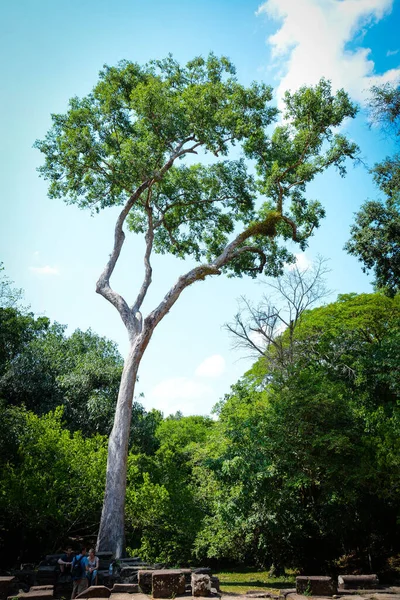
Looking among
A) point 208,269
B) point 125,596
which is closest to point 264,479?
point 125,596

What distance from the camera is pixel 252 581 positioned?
12.4m

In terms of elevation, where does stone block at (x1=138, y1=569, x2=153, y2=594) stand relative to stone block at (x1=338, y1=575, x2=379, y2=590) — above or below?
above

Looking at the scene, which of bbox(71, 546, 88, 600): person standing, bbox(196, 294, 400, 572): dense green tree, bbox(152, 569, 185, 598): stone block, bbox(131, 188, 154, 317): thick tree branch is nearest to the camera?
bbox(152, 569, 185, 598): stone block

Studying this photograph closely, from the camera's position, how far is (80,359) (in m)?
20.4

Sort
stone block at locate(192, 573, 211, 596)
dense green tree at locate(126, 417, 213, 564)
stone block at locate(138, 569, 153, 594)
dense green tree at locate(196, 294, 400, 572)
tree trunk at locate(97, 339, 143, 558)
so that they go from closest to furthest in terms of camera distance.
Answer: stone block at locate(192, 573, 211, 596) < stone block at locate(138, 569, 153, 594) < tree trunk at locate(97, 339, 143, 558) < dense green tree at locate(196, 294, 400, 572) < dense green tree at locate(126, 417, 213, 564)

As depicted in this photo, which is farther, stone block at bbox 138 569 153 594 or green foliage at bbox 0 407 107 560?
green foliage at bbox 0 407 107 560

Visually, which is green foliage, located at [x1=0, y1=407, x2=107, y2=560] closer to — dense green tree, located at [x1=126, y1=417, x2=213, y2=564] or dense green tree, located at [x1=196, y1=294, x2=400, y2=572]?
dense green tree, located at [x1=126, y1=417, x2=213, y2=564]

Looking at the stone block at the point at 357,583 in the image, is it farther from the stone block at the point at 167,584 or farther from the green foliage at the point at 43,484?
the green foliage at the point at 43,484

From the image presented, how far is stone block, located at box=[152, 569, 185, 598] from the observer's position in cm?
661

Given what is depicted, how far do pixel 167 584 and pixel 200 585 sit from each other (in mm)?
581

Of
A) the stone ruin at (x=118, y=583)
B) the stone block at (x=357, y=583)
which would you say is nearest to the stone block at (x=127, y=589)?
the stone ruin at (x=118, y=583)

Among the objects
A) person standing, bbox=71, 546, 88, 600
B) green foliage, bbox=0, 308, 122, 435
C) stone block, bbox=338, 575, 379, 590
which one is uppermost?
green foliage, bbox=0, 308, 122, 435

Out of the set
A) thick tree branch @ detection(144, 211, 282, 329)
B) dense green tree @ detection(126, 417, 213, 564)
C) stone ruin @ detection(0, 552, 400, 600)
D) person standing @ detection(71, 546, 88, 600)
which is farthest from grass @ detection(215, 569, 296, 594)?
thick tree branch @ detection(144, 211, 282, 329)

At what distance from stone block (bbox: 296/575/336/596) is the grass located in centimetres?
380
